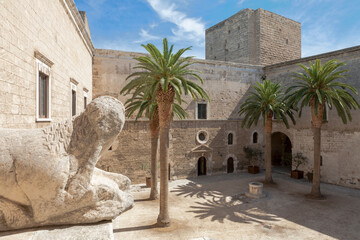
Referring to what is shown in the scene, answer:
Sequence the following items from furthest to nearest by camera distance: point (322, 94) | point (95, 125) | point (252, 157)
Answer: point (252, 157), point (322, 94), point (95, 125)

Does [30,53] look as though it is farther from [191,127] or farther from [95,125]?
[191,127]

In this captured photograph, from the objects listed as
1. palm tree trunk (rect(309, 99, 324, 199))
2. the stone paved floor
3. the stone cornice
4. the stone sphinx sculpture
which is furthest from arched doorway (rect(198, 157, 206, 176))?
the stone sphinx sculpture

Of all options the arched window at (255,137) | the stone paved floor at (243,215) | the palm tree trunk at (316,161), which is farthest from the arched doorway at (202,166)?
the palm tree trunk at (316,161)

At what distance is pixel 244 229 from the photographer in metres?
8.84

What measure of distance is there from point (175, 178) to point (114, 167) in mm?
4556

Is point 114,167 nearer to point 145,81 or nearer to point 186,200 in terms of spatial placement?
point 186,200

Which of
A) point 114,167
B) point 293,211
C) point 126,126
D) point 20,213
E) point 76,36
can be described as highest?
point 76,36

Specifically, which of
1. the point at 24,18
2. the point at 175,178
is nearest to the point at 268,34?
the point at 175,178

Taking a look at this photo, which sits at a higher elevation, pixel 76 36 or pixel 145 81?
pixel 76 36

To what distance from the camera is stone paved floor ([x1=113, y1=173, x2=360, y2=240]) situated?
27.8 ft

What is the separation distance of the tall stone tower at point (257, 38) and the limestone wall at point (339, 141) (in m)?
5.44

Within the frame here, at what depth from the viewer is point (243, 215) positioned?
10195 mm

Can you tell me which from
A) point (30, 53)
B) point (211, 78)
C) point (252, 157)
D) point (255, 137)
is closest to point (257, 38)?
point (211, 78)

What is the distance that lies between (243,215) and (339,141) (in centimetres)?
973
